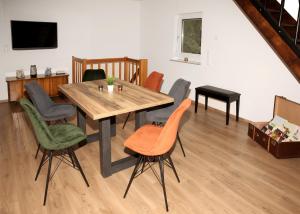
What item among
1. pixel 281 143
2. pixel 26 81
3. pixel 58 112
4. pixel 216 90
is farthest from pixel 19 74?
pixel 281 143

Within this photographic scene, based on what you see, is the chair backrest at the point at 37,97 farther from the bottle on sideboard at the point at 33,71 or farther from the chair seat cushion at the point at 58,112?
the bottle on sideboard at the point at 33,71

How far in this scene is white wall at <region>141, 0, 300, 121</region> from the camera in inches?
155

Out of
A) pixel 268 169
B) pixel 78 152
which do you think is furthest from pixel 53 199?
pixel 268 169

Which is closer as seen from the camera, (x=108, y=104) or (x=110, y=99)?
(x=108, y=104)

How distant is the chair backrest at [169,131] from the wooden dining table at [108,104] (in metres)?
0.53

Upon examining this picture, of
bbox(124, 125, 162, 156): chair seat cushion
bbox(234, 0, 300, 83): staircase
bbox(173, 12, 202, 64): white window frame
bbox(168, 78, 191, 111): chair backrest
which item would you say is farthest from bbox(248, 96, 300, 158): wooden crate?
bbox(173, 12, 202, 64): white window frame

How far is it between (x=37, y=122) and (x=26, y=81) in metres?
3.39

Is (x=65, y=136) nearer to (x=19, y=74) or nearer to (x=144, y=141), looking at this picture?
(x=144, y=141)

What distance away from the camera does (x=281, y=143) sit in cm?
307

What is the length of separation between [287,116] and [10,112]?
4.71 m

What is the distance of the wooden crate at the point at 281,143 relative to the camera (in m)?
3.12

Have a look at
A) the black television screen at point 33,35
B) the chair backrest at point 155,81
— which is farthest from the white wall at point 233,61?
the black television screen at point 33,35

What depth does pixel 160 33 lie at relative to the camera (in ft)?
20.5

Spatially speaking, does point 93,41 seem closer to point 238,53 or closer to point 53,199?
point 238,53
